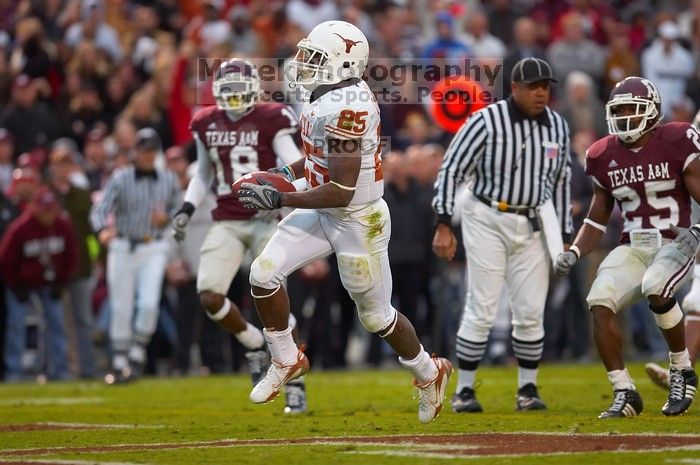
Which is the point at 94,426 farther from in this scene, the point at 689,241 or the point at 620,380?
the point at 689,241

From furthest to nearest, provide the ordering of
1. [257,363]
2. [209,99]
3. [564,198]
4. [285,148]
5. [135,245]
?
[209,99] < [135,245] < [257,363] < [285,148] < [564,198]

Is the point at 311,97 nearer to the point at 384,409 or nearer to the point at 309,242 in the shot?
the point at 309,242

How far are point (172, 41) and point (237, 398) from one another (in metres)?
6.89

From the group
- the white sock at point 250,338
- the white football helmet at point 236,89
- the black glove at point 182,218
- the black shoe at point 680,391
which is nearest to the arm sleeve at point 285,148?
the white football helmet at point 236,89

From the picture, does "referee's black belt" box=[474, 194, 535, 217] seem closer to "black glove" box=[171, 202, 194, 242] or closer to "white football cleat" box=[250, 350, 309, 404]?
"white football cleat" box=[250, 350, 309, 404]

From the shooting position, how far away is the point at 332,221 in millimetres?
7242

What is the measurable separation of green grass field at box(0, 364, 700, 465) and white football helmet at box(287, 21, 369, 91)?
175 cm

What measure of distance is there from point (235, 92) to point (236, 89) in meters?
0.02

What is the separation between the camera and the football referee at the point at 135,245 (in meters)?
12.1

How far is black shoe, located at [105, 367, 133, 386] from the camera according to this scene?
11.9 meters

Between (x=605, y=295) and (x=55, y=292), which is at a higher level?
(x=605, y=295)

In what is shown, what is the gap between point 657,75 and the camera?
1556 centimetres

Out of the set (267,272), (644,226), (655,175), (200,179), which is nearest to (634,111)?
(655,175)

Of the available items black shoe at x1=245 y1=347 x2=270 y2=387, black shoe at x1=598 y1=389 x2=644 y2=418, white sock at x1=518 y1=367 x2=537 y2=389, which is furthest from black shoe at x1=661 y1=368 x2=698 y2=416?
black shoe at x1=245 y1=347 x2=270 y2=387
